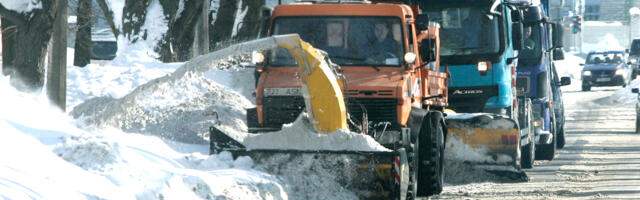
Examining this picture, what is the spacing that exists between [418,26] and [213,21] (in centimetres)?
1490

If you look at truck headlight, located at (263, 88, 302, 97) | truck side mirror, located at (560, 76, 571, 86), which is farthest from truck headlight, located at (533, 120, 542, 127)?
truck headlight, located at (263, 88, 302, 97)

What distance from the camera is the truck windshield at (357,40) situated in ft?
37.6

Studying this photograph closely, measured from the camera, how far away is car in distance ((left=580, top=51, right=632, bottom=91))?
47.0m

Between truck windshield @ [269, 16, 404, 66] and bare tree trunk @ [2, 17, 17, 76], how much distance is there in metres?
4.49

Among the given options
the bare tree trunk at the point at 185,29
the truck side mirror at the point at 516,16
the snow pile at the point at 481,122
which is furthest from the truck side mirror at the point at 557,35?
the bare tree trunk at the point at 185,29

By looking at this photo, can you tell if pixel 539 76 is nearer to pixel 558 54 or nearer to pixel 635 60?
pixel 558 54

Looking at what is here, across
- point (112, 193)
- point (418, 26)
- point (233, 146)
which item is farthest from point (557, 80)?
point (112, 193)

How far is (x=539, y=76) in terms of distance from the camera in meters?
19.3

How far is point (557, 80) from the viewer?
71.2ft

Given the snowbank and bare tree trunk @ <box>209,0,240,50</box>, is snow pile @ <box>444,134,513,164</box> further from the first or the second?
bare tree trunk @ <box>209,0,240,50</box>

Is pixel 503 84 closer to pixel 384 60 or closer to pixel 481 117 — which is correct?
pixel 481 117

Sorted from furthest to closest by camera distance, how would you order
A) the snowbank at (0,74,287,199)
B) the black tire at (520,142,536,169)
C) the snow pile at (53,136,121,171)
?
the black tire at (520,142,536,169), the snow pile at (53,136,121,171), the snowbank at (0,74,287,199)

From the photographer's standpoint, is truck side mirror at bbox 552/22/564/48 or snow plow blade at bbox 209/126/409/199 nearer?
snow plow blade at bbox 209/126/409/199

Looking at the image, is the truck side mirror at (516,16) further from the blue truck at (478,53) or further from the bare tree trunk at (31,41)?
the bare tree trunk at (31,41)
